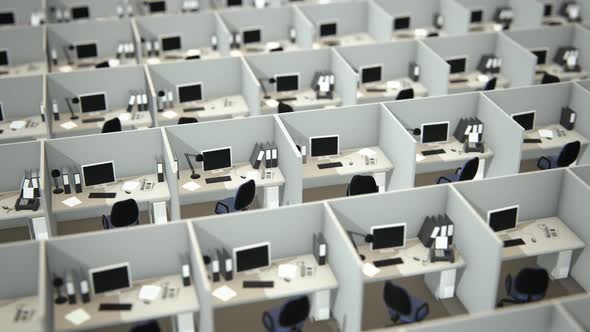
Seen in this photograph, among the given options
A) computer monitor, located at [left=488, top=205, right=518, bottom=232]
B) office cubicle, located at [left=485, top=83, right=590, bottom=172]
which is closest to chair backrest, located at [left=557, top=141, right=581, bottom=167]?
office cubicle, located at [left=485, top=83, right=590, bottom=172]

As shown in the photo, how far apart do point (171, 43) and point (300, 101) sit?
2699mm

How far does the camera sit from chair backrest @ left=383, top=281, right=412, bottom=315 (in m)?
6.41

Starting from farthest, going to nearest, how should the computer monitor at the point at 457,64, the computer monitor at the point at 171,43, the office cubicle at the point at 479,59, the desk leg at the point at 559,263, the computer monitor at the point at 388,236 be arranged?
1. the computer monitor at the point at 171,43
2. the computer monitor at the point at 457,64
3. the office cubicle at the point at 479,59
4. the desk leg at the point at 559,263
5. the computer monitor at the point at 388,236

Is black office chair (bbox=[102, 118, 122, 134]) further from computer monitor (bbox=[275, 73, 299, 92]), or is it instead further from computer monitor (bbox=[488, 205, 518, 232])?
computer monitor (bbox=[488, 205, 518, 232])

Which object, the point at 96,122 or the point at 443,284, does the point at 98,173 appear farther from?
the point at 443,284

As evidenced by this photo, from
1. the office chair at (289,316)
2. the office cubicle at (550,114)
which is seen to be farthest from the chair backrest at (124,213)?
the office cubicle at (550,114)

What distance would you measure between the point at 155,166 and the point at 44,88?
2063mm

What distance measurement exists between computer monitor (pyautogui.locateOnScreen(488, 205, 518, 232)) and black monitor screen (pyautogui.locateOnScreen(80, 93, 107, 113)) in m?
5.22

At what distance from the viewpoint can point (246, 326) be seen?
Answer: 7.13 metres

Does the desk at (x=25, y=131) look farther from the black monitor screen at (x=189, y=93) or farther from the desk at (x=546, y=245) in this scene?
the desk at (x=546, y=245)

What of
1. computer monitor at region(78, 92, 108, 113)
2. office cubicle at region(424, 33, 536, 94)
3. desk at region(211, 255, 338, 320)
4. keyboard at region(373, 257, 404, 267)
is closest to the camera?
desk at region(211, 255, 338, 320)

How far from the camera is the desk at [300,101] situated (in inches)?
387

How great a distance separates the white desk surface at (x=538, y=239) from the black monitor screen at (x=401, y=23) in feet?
18.8

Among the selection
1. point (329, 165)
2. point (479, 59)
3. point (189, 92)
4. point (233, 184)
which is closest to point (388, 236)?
point (329, 165)
